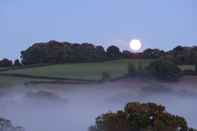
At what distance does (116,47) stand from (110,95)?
16.2m

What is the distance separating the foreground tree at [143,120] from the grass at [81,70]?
21169 mm

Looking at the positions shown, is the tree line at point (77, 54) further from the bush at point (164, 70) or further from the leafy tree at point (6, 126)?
the leafy tree at point (6, 126)

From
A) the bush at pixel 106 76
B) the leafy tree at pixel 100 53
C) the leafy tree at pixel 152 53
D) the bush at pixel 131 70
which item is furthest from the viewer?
the leafy tree at pixel 152 53

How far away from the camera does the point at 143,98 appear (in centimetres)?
5050

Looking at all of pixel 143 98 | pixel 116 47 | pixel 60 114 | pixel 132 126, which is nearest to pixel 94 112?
pixel 60 114

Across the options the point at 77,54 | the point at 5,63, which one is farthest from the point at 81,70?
the point at 5,63

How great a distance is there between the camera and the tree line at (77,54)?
59.6 meters

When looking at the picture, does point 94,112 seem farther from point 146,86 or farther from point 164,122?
point 164,122

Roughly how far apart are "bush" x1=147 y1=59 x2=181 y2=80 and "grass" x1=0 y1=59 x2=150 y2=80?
2.04m

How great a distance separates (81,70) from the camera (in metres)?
56.5

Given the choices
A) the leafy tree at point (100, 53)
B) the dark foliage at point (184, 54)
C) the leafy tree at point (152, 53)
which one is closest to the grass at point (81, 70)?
the leafy tree at point (100, 53)

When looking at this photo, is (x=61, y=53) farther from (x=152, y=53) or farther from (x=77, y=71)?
(x=152, y=53)

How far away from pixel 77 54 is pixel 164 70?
30.6ft

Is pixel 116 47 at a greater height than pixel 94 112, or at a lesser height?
greater
